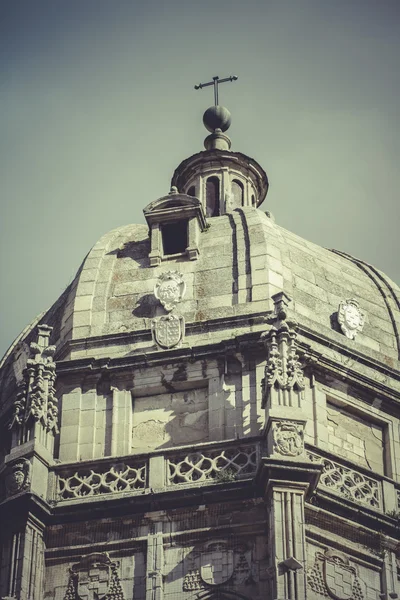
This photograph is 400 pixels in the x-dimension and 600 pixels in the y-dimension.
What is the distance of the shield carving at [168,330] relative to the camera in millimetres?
57219

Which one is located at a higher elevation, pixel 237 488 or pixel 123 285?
pixel 123 285

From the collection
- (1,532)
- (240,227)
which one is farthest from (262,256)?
(1,532)

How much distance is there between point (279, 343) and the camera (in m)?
55.0

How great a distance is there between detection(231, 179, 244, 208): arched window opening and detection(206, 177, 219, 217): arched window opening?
486 mm

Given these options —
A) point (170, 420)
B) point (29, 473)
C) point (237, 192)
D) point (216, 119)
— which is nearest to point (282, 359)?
point (170, 420)

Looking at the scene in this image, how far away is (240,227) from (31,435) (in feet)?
32.2

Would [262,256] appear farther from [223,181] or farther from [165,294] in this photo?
[223,181]

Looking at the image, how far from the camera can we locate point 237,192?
68562 millimetres

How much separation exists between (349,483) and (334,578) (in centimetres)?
271

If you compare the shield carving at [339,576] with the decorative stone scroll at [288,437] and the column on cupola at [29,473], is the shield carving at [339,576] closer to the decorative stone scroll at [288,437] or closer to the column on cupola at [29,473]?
the decorative stone scroll at [288,437]

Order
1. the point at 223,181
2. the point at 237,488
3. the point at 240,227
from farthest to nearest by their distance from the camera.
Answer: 1. the point at 223,181
2. the point at 240,227
3. the point at 237,488

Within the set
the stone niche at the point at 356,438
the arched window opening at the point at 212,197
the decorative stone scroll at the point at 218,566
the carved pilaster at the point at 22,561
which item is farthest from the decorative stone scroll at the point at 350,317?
the carved pilaster at the point at 22,561

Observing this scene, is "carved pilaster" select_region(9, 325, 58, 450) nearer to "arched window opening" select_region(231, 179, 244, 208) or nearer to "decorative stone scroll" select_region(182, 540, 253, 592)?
"decorative stone scroll" select_region(182, 540, 253, 592)

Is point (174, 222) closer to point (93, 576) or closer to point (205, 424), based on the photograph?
point (205, 424)
